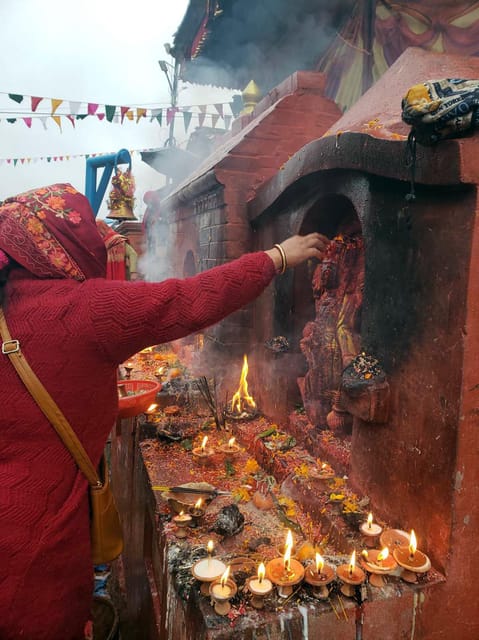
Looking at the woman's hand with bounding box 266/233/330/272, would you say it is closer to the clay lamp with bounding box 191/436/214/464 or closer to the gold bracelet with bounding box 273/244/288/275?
the gold bracelet with bounding box 273/244/288/275

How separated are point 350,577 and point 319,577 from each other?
0.50 feet

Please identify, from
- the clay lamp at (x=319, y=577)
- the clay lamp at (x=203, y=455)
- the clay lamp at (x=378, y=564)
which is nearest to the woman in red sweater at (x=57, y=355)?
the clay lamp at (x=319, y=577)

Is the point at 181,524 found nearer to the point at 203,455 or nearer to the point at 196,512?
the point at 196,512

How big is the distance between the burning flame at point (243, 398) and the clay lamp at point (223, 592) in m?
2.86

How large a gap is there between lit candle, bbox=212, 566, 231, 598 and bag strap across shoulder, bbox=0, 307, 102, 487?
0.90 metres

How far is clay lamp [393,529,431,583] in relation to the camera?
228 centimetres

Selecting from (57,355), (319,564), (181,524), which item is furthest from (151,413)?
(57,355)

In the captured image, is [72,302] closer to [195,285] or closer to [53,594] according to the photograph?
[195,285]

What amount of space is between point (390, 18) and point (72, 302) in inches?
212

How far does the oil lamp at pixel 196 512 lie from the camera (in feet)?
10.2

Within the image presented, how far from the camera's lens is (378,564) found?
234 cm

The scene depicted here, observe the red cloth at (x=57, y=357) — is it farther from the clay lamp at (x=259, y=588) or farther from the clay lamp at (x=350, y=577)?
the clay lamp at (x=350, y=577)

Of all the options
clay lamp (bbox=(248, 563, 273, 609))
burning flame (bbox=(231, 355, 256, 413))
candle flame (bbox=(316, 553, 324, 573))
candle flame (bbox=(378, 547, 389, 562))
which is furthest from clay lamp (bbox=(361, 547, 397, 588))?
burning flame (bbox=(231, 355, 256, 413))

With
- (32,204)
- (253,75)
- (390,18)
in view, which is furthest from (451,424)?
(253,75)
